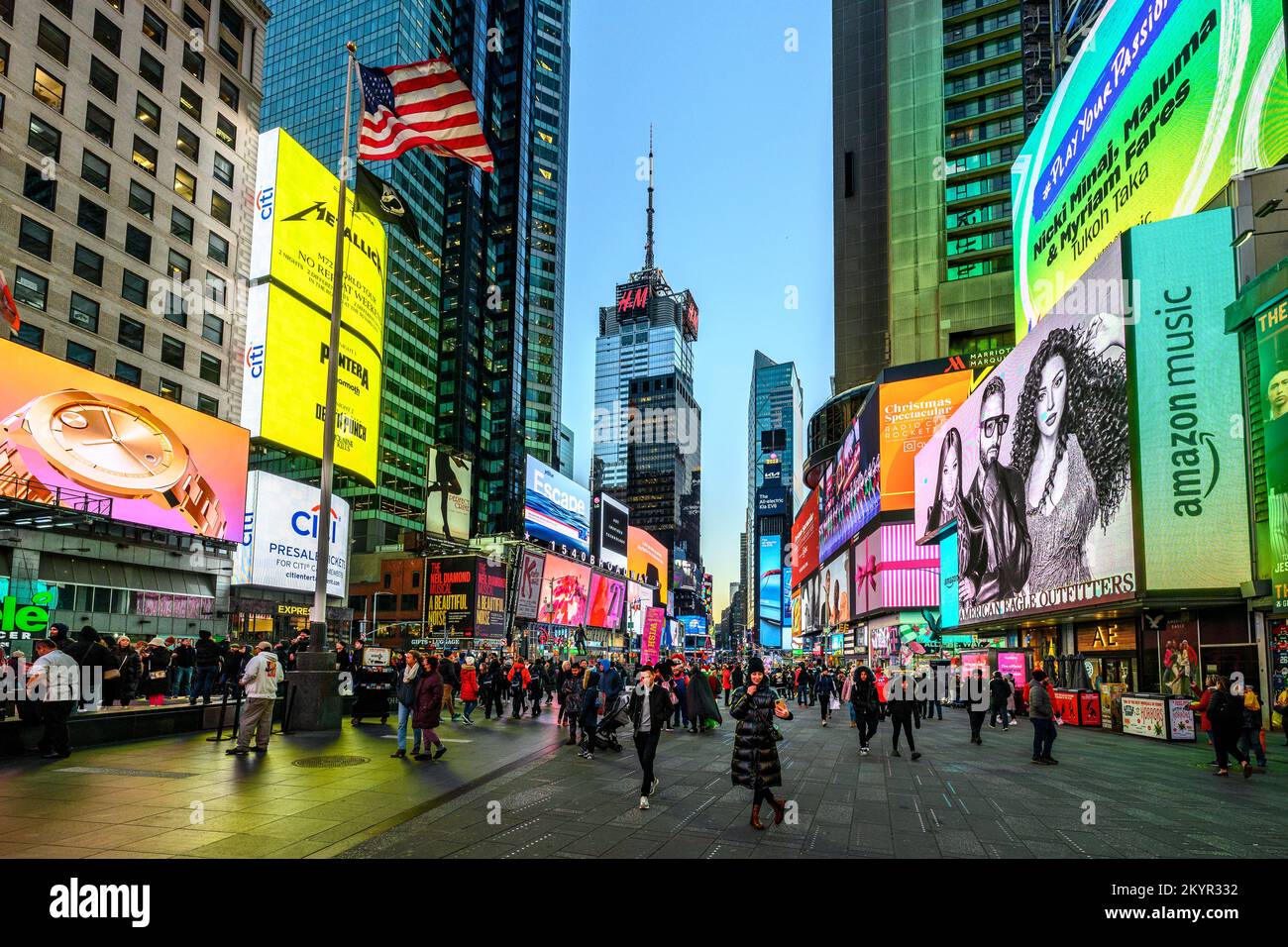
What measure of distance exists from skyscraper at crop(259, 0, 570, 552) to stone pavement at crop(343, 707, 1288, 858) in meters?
68.4

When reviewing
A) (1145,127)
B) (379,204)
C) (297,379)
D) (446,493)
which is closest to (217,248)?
(297,379)

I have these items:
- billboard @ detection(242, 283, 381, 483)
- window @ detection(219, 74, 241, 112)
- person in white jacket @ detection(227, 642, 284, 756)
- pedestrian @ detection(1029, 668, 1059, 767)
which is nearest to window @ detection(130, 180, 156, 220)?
billboard @ detection(242, 283, 381, 483)

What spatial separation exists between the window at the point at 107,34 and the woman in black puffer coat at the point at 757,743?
45.9 metres

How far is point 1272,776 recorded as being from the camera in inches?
563

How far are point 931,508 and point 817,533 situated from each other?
185ft

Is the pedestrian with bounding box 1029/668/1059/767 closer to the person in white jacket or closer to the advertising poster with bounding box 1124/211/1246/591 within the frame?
the advertising poster with bounding box 1124/211/1246/591

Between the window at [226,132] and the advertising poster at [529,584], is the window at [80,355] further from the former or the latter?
the advertising poster at [529,584]

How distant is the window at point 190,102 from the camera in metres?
44.0

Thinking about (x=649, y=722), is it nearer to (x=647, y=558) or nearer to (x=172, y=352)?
(x=172, y=352)

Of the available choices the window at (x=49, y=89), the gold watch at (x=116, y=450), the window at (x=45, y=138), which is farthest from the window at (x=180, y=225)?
the gold watch at (x=116, y=450)

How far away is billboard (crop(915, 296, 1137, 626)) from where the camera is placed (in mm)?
27016

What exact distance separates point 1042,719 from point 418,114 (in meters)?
18.2

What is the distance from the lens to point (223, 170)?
4628 centimetres

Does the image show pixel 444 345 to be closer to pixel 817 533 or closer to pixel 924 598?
pixel 817 533
